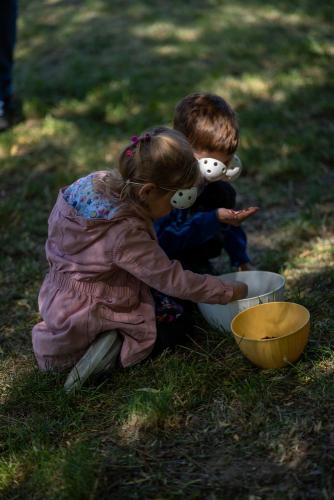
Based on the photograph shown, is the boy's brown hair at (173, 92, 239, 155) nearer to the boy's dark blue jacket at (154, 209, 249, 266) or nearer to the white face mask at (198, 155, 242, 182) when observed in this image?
the white face mask at (198, 155, 242, 182)

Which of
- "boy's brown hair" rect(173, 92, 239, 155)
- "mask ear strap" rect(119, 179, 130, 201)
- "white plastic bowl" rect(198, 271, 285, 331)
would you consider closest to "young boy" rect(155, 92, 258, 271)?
"boy's brown hair" rect(173, 92, 239, 155)

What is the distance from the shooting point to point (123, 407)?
243 cm

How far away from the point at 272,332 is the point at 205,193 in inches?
31.9

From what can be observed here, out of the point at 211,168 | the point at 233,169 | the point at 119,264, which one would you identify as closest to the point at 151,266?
the point at 119,264

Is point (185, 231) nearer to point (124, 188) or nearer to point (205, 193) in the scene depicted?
point (205, 193)

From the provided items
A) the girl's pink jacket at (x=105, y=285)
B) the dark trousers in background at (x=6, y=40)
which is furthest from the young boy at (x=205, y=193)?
the dark trousers in background at (x=6, y=40)

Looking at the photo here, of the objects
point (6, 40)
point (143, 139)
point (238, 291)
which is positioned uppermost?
point (143, 139)

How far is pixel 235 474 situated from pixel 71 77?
5140 millimetres

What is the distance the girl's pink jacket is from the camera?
2.55 m

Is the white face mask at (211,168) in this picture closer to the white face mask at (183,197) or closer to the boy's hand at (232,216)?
the boy's hand at (232,216)

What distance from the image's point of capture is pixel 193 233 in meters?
3.03

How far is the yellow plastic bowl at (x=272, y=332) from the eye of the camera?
246 cm

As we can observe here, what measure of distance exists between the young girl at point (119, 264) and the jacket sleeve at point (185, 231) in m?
0.33

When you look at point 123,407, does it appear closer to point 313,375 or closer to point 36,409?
point 36,409
